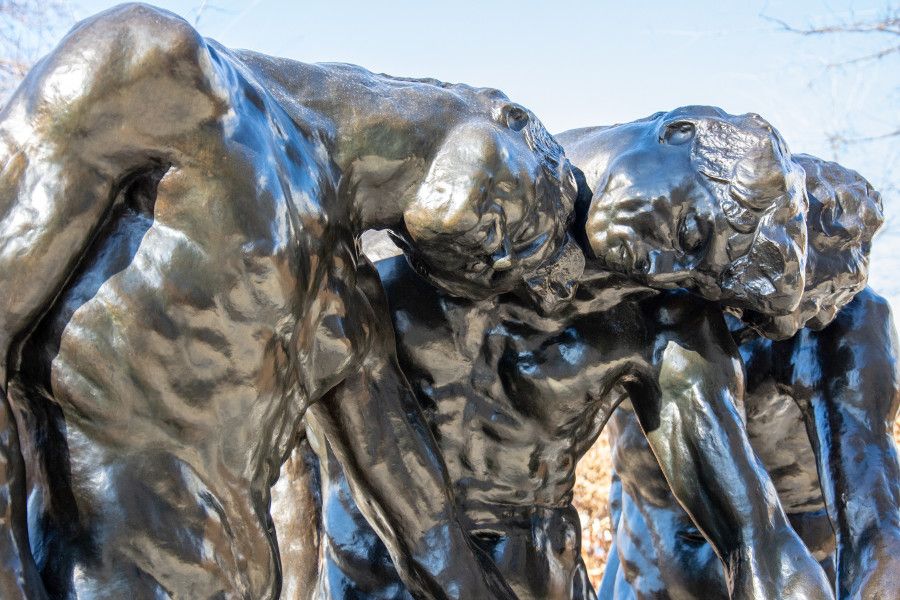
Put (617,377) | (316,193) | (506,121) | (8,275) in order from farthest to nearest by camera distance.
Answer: (617,377) → (506,121) → (316,193) → (8,275)

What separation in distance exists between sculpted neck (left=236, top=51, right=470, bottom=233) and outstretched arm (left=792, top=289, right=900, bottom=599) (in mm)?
1427

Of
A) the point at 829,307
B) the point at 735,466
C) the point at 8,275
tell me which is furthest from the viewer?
the point at 829,307

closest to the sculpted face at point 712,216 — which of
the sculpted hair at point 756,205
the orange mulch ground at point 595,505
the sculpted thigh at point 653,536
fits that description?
the sculpted hair at point 756,205

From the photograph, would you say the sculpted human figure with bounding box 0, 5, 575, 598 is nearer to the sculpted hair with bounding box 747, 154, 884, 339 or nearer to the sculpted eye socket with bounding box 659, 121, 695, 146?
the sculpted eye socket with bounding box 659, 121, 695, 146

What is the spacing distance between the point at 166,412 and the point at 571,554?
56.0 inches

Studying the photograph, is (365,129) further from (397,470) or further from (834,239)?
(834,239)

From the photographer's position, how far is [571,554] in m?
3.11

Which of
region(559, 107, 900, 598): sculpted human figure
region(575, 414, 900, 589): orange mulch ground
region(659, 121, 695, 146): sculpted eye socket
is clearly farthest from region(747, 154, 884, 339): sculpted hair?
region(575, 414, 900, 589): orange mulch ground

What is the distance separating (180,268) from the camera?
6.53 feet

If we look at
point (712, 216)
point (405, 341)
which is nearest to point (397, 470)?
point (405, 341)

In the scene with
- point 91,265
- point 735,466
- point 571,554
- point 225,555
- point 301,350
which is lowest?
point 571,554

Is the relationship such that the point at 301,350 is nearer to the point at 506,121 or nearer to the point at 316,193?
the point at 316,193

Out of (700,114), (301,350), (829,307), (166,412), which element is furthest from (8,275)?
(829,307)

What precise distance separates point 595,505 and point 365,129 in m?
6.46
